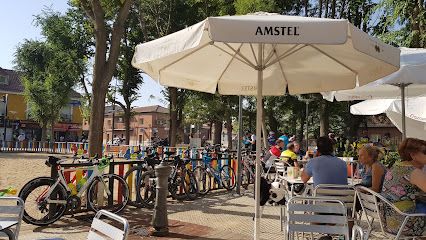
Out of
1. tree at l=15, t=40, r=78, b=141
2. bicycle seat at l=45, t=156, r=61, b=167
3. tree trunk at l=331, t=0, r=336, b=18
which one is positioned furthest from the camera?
tree at l=15, t=40, r=78, b=141

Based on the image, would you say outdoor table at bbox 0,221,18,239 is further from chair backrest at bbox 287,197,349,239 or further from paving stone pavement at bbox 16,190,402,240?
paving stone pavement at bbox 16,190,402,240

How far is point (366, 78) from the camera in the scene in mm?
6035

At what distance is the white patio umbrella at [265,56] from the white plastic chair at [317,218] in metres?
1.03

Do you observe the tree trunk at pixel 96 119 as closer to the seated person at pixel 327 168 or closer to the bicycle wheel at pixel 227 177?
the bicycle wheel at pixel 227 177

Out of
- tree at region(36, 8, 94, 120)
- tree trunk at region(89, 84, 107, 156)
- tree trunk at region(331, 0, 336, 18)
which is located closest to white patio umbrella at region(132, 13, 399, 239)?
tree trunk at region(89, 84, 107, 156)

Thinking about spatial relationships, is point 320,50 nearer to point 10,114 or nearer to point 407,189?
point 407,189

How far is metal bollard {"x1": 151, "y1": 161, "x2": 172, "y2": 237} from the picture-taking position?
6.90 m

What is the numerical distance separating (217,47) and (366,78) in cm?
213

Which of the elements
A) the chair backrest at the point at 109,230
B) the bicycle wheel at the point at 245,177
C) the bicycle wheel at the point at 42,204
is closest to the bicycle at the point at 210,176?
the bicycle wheel at the point at 245,177

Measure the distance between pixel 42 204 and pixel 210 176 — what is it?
202 inches

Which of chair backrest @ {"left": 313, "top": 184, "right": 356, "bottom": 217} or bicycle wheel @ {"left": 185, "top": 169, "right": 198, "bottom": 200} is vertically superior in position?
chair backrest @ {"left": 313, "top": 184, "right": 356, "bottom": 217}

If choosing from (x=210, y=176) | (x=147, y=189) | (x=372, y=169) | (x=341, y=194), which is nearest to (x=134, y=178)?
(x=147, y=189)

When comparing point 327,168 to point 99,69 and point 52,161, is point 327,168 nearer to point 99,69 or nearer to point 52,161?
point 52,161

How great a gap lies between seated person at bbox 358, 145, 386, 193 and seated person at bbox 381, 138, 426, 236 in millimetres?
753
